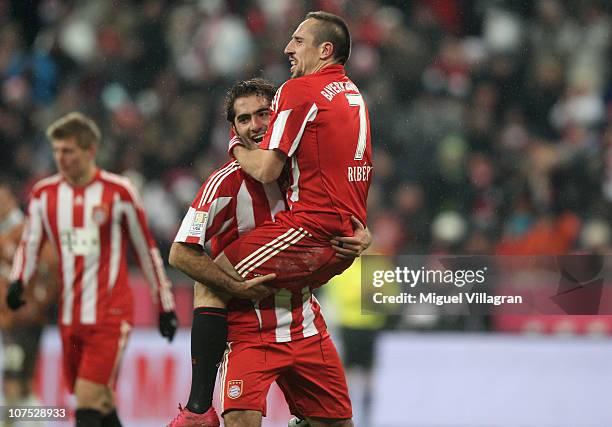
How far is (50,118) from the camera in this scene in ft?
28.7

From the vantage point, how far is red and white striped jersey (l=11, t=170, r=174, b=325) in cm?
556

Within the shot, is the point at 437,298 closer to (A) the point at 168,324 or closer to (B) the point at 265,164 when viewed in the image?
(A) the point at 168,324

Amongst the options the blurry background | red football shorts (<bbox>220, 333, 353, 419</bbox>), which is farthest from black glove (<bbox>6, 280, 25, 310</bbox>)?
red football shorts (<bbox>220, 333, 353, 419</bbox>)

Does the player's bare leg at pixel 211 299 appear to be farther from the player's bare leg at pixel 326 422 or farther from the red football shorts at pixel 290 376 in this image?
the player's bare leg at pixel 326 422

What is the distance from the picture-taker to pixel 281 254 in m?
3.78

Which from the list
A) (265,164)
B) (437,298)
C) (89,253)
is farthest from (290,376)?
(89,253)

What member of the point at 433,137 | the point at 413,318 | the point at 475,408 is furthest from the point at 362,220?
the point at 433,137

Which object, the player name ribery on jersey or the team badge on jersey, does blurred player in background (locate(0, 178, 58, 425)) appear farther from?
the player name ribery on jersey

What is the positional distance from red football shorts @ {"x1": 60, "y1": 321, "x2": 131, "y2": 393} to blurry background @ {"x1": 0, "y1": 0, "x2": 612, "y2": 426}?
1.23m

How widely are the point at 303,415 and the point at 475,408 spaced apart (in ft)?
9.16

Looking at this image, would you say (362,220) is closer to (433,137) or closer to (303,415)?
(303,415)

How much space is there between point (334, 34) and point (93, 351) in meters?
2.40

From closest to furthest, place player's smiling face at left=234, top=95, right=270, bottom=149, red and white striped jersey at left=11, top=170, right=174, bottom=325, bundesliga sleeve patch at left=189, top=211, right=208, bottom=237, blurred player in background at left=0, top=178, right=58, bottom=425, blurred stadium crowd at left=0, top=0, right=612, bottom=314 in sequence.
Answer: bundesliga sleeve patch at left=189, top=211, right=208, bottom=237, player's smiling face at left=234, top=95, right=270, bottom=149, red and white striped jersey at left=11, top=170, right=174, bottom=325, blurred player in background at left=0, top=178, right=58, bottom=425, blurred stadium crowd at left=0, top=0, right=612, bottom=314

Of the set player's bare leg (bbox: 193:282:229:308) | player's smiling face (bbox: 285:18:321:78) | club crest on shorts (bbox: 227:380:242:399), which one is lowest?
club crest on shorts (bbox: 227:380:242:399)
